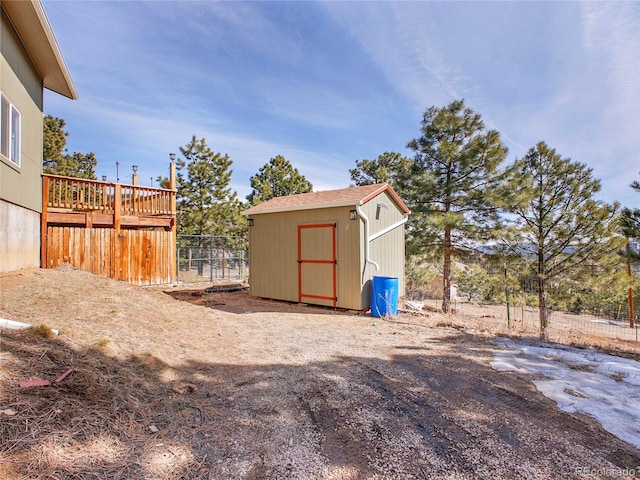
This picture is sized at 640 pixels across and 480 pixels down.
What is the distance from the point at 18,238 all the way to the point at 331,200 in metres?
6.26

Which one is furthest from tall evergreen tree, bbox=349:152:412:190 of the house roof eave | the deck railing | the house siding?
the house siding

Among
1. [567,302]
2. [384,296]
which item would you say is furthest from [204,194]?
[567,302]

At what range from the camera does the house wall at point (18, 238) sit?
511cm

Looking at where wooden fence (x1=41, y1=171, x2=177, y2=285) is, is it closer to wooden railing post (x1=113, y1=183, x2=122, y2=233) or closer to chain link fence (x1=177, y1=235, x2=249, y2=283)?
wooden railing post (x1=113, y1=183, x2=122, y2=233)

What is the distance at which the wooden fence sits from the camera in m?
7.99

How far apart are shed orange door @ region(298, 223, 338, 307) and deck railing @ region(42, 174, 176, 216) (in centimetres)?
500

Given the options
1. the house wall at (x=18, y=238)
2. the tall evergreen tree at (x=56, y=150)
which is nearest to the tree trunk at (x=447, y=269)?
the house wall at (x=18, y=238)

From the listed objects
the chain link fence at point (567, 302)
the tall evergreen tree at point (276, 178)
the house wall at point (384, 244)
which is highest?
the tall evergreen tree at point (276, 178)

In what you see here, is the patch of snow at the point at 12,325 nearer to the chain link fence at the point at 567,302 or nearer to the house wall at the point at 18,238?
the house wall at the point at 18,238

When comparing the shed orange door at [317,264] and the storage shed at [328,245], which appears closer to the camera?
the storage shed at [328,245]

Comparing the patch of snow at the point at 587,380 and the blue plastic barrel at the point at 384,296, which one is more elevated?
the blue plastic barrel at the point at 384,296

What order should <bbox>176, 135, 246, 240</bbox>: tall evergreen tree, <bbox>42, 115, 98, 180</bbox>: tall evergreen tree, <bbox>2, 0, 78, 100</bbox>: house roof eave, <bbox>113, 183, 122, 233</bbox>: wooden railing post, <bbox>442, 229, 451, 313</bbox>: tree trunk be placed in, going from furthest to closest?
<bbox>176, 135, 246, 240</bbox>: tall evergreen tree
<bbox>42, 115, 98, 180</bbox>: tall evergreen tree
<bbox>442, 229, 451, 313</bbox>: tree trunk
<bbox>113, 183, 122, 233</bbox>: wooden railing post
<bbox>2, 0, 78, 100</bbox>: house roof eave

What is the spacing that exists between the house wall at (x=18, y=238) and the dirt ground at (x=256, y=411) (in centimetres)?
104

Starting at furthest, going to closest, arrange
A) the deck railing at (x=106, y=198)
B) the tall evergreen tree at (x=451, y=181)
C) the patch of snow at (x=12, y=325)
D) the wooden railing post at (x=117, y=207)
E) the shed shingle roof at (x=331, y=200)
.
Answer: the tall evergreen tree at (x=451, y=181)
the wooden railing post at (x=117, y=207)
the deck railing at (x=106, y=198)
the shed shingle roof at (x=331, y=200)
the patch of snow at (x=12, y=325)
